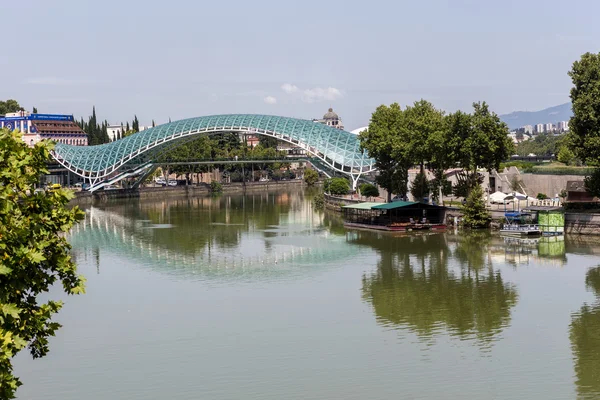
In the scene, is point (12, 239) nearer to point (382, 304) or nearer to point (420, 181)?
point (382, 304)

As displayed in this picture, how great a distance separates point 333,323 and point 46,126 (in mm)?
87151

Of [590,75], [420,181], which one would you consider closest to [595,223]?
[590,75]

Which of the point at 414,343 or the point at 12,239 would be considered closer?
the point at 12,239

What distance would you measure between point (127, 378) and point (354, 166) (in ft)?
155

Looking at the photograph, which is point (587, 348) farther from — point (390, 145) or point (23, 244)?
point (390, 145)

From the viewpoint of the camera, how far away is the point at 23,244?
10438mm

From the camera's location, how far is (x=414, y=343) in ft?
63.5

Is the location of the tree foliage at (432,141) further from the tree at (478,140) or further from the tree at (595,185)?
the tree at (595,185)

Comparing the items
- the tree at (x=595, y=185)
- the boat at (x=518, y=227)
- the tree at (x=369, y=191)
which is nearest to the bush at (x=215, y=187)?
the tree at (x=369, y=191)

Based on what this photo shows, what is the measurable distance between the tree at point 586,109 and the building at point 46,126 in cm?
7094

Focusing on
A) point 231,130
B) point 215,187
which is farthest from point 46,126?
point 231,130

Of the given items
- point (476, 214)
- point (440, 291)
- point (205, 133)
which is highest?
point (205, 133)

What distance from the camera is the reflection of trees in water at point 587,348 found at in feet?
53.2

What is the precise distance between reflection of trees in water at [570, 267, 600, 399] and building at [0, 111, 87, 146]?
81744 mm
